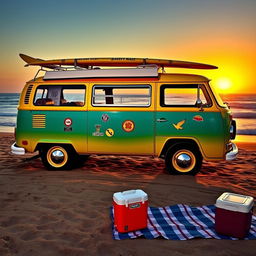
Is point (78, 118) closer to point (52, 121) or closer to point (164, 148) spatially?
point (52, 121)

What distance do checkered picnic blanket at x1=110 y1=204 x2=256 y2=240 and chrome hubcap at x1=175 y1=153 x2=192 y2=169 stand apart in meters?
2.04

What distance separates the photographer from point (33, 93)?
7.91m

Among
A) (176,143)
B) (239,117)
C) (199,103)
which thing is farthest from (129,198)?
(239,117)

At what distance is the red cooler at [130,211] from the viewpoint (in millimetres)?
4340

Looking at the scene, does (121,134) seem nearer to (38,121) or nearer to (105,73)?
(105,73)

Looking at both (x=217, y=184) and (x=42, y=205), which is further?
(x=217, y=184)

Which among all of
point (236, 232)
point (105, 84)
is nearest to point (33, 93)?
point (105, 84)

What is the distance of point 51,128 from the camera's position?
782 centimetres

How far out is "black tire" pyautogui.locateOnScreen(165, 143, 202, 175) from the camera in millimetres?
7406

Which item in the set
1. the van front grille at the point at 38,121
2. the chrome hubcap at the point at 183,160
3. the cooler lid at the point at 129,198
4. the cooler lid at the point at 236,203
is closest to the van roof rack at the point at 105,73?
the van front grille at the point at 38,121

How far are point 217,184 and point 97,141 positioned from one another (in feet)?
9.79

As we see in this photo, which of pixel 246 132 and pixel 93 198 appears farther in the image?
pixel 246 132

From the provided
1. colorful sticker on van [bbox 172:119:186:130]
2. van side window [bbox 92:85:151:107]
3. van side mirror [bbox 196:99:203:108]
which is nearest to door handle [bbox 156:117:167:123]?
colorful sticker on van [bbox 172:119:186:130]

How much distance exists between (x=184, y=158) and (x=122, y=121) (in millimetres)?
1729
